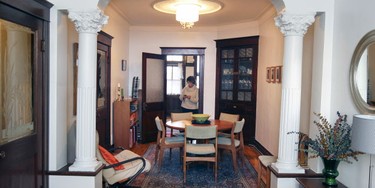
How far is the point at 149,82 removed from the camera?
711cm

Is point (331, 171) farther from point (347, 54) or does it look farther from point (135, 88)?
point (135, 88)

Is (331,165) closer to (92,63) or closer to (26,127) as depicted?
(92,63)

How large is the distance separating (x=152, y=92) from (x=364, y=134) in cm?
554

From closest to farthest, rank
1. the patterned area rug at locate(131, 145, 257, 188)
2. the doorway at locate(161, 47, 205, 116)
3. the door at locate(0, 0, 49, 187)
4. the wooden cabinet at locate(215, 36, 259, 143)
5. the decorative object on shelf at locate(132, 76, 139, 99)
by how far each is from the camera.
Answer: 1. the door at locate(0, 0, 49, 187)
2. the patterned area rug at locate(131, 145, 257, 188)
3. the wooden cabinet at locate(215, 36, 259, 143)
4. the decorative object on shelf at locate(132, 76, 139, 99)
5. the doorway at locate(161, 47, 205, 116)

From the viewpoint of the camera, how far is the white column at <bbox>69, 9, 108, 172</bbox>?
3115 mm

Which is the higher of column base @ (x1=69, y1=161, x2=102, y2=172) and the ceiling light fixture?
the ceiling light fixture

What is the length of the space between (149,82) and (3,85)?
15.5 feet

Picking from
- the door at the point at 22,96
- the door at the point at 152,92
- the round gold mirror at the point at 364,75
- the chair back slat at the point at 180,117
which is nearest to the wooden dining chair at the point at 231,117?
the chair back slat at the point at 180,117

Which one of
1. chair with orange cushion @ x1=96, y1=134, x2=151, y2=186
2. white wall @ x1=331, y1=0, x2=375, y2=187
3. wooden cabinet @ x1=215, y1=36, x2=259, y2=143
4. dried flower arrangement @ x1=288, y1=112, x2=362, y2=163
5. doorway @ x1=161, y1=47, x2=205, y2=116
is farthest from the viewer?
doorway @ x1=161, y1=47, x2=205, y2=116

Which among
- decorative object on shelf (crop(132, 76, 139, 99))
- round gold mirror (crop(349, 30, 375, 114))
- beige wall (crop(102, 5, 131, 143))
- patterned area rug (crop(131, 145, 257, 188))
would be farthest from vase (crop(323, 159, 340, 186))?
decorative object on shelf (crop(132, 76, 139, 99))

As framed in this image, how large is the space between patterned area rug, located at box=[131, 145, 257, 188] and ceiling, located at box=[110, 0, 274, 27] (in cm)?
295

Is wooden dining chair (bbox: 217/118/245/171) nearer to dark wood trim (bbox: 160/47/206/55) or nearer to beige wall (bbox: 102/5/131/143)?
beige wall (bbox: 102/5/131/143)

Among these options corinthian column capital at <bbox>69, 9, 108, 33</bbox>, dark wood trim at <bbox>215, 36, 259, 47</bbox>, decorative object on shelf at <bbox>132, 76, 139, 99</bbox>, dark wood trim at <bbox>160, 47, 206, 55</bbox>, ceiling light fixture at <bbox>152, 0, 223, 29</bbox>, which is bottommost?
decorative object on shelf at <bbox>132, 76, 139, 99</bbox>

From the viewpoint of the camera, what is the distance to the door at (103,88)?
5046 millimetres
